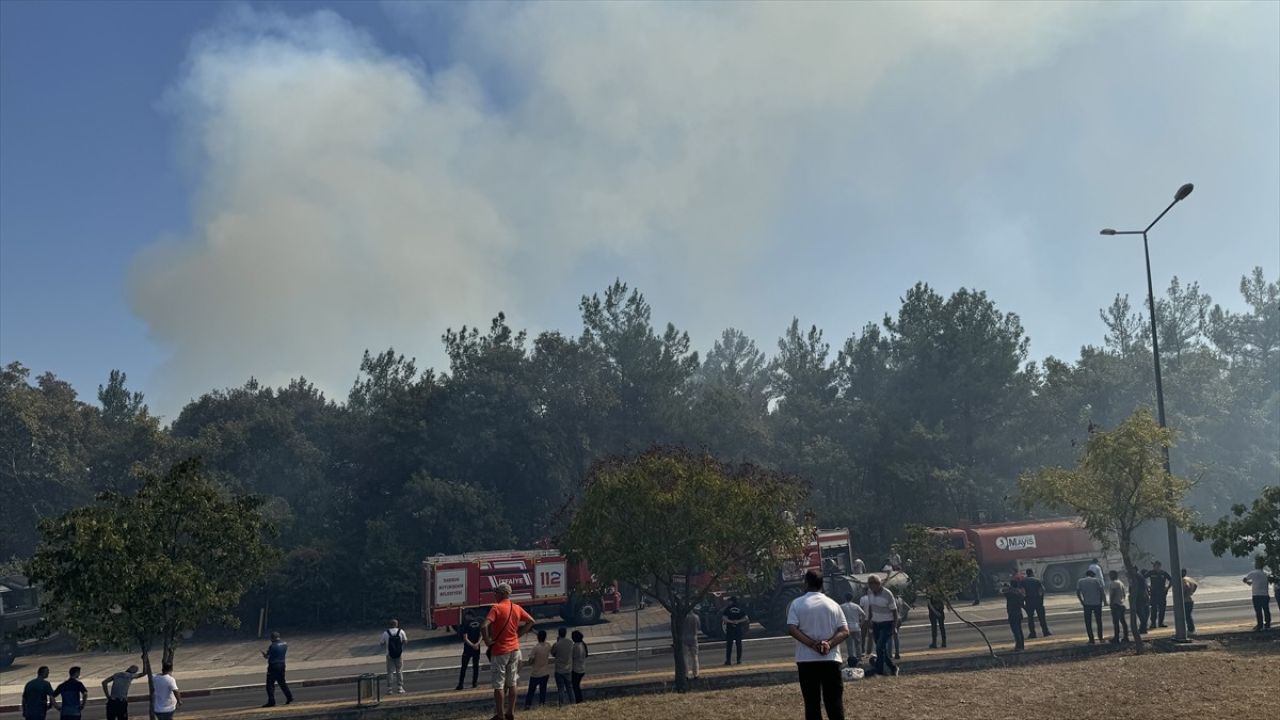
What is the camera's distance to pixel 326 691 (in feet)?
85.1

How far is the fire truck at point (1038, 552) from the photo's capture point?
137 ft

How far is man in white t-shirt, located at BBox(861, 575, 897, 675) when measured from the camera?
17859 millimetres

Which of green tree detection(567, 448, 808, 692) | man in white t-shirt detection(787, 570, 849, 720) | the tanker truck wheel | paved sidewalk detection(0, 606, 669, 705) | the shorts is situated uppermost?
green tree detection(567, 448, 808, 692)

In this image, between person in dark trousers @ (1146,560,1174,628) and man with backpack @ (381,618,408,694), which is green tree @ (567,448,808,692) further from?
person in dark trousers @ (1146,560,1174,628)

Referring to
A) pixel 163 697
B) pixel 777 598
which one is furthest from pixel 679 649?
pixel 777 598

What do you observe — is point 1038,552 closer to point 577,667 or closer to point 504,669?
point 577,667

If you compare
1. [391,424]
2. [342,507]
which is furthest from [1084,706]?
[342,507]

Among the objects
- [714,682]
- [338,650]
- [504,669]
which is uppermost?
[504,669]

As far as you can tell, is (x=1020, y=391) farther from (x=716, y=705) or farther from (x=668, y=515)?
(x=716, y=705)

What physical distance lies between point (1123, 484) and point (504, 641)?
50.3ft

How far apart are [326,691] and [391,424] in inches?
1143

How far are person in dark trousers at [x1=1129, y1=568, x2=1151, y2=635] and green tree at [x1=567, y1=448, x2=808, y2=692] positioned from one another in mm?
9150

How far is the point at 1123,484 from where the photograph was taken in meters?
21.2

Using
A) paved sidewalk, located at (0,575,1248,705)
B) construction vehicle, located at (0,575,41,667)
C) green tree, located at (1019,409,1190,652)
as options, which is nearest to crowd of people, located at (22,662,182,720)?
paved sidewalk, located at (0,575,1248,705)
